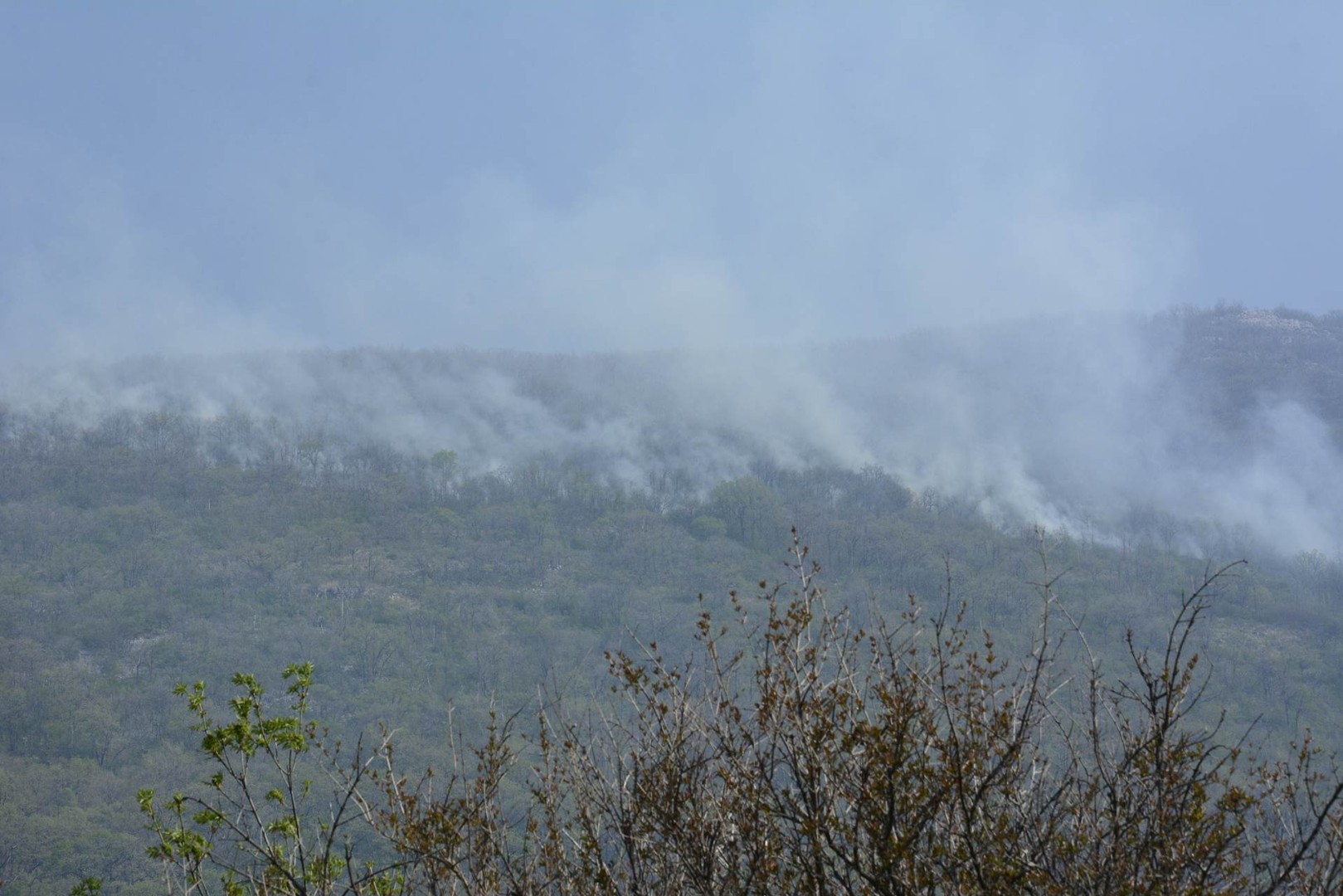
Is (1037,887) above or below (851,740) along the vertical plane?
below

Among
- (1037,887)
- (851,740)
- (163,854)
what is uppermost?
(851,740)

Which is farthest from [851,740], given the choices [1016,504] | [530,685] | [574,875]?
[1016,504]

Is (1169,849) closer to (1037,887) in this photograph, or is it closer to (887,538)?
(1037,887)

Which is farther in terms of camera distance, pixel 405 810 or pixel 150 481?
pixel 150 481

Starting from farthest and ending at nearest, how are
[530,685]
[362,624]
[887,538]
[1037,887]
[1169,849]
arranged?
[887,538] < [362,624] < [530,685] < [1037,887] < [1169,849]

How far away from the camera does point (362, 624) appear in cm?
14425

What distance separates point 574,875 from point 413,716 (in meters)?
117

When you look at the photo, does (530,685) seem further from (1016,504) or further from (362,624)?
(1016,504)

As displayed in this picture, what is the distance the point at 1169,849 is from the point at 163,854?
7.50m

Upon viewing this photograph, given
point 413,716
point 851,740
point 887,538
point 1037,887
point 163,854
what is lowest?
point 413,716

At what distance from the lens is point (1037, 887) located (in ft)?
18.9

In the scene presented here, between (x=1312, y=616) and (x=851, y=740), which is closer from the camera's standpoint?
(x=851, y=740)

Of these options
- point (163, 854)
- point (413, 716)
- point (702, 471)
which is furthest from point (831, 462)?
point (163, 854)

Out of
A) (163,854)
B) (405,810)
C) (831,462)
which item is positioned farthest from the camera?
(831,462)
